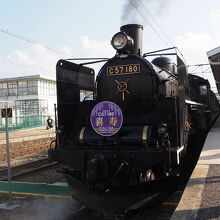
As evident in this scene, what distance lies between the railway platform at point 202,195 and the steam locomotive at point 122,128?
0.47 meters

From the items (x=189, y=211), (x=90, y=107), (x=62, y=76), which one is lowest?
(x=189, y=211)

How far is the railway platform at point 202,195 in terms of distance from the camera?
4473 mm

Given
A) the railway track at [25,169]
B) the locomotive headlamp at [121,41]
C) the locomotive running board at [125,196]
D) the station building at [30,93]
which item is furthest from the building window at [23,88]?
the locomotive running board at [125,196]

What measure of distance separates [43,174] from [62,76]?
4.46 m

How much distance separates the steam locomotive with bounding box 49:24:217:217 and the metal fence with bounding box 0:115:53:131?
75.9 feet

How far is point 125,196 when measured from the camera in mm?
5715

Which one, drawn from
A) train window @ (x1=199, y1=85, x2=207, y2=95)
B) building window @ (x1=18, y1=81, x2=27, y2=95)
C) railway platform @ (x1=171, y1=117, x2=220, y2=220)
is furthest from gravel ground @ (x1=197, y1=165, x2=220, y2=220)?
building window @ (x1=18, y1=81, x2=27, y2=95)

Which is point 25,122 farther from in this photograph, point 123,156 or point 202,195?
point 202,195

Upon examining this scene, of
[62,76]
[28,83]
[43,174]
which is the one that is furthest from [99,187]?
[28,83]

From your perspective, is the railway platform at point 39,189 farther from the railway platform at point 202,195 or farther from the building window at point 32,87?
the building window at point 32,87

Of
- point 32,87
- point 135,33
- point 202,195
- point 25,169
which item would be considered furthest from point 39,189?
point 32,87

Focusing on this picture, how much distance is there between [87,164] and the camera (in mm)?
5773

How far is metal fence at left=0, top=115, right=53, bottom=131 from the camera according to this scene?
29.9 m

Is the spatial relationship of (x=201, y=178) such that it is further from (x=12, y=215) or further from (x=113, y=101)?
(x=12, y=215)
